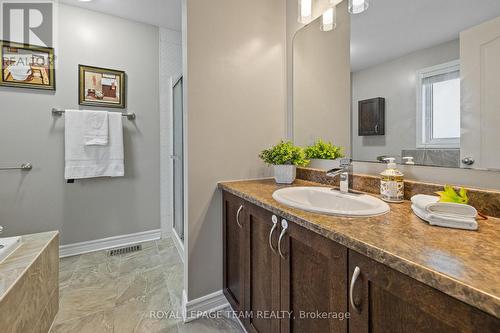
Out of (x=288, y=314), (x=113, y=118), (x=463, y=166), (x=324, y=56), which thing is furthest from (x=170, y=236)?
(x=463, y=166)

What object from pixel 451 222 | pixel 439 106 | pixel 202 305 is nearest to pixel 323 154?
pixel 439 106

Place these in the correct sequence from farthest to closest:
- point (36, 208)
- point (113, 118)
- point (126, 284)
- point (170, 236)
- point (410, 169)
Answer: point (170, 236) → point (113, 118) → point (36, 208) → point (126, 284) → point (410, 169)

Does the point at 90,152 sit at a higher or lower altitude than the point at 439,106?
lower

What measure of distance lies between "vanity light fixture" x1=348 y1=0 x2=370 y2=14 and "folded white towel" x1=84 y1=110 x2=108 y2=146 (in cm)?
229

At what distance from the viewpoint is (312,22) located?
1.54 m

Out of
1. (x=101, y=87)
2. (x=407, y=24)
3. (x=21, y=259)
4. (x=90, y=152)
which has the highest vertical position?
(x=101, y=87)

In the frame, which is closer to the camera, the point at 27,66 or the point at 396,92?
the point at 396,92

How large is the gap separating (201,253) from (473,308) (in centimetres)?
134

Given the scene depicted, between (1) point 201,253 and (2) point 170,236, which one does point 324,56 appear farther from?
(2) point 170,236

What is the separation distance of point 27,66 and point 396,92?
2.93m

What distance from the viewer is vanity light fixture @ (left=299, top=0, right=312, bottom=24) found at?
60.3 inches

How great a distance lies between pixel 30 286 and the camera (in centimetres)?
107

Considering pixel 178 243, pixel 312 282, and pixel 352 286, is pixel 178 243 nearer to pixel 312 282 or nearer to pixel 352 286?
pixel 312 282

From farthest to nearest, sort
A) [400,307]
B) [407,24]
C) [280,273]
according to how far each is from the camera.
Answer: [407,24], [280,273], [400,307]
